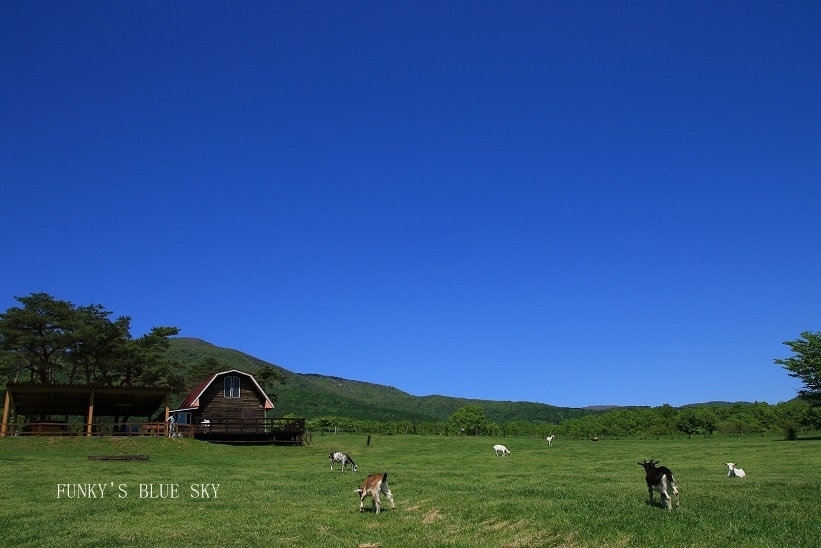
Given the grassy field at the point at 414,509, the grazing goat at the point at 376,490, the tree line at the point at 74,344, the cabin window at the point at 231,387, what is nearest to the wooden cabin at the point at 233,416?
the cabin window at the point at 231,387

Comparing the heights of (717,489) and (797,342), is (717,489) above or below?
below

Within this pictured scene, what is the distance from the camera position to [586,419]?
376 ft

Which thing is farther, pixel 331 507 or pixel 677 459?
pixel 677 459

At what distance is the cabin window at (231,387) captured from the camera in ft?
192

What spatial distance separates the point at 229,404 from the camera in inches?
2292

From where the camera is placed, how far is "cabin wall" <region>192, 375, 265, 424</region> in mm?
57219

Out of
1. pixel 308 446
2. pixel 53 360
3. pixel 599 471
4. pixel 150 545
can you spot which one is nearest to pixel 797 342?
pixel 599 471

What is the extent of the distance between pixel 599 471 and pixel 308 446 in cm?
3049

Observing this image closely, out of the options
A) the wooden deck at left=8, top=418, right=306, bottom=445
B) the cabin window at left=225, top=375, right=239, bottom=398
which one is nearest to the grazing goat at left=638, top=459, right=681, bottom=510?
the wooden deck at left=8, top=418, right=306, bottom=445

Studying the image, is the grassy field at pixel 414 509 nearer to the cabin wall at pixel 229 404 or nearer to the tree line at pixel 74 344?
the cabin wall at pixel 229 404

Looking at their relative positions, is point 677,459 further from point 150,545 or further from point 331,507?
point 150,545

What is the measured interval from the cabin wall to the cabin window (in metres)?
0.29

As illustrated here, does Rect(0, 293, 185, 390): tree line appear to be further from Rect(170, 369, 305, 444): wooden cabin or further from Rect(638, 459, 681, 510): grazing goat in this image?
Rect(638, 459, 681, 510): grazing goat

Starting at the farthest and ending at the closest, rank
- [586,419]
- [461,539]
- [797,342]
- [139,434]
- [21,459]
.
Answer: [586,419] < [797,342] < [139,434] < [21,459] < [461,539]
